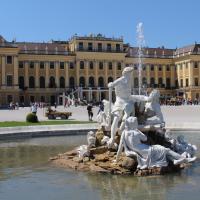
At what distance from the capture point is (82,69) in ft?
269

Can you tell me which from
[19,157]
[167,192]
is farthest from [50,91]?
[167,192]

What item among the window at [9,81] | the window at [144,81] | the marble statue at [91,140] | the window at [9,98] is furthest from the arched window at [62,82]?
the marble statue at [91,140]

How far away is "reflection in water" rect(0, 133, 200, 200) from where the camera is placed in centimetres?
950

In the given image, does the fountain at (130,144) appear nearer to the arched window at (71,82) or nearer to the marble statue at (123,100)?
the marble statue at (123,100)

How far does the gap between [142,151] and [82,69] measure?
232 feet

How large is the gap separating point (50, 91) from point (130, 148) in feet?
222

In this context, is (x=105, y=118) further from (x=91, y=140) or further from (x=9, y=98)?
(x=9, y=98)

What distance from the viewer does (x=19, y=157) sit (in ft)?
48.6

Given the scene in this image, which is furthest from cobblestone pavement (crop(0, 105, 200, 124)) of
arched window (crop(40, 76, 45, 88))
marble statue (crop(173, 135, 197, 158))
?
arched window (crop(40, 76, 45, 88))

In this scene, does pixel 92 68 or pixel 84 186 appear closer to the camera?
pixel 84 186

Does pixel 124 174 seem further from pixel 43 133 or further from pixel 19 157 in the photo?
pixel 43 133

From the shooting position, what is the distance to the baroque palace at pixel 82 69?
75.6 m

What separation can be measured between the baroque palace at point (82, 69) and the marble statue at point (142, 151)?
2468 inches

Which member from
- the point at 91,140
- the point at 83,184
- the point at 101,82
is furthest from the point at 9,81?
the point at 83,184
